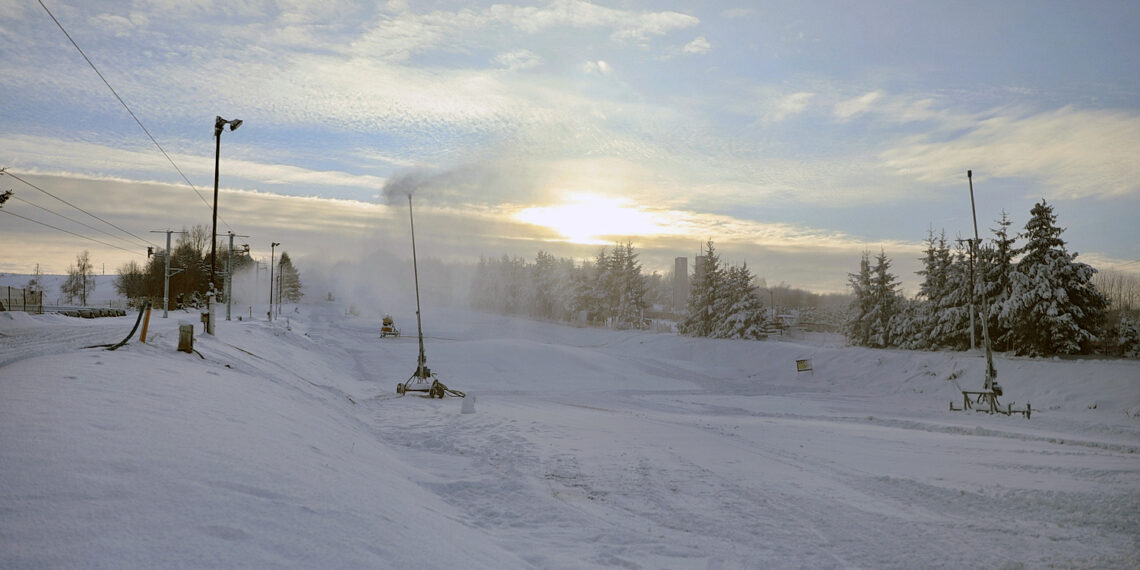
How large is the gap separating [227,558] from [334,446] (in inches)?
226

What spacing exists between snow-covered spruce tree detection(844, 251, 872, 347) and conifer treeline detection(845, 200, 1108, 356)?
11cm

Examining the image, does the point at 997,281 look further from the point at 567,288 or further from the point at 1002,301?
the point at 567,288

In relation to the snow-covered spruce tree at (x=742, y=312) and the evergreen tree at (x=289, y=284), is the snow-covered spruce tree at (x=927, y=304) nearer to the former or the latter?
the snow-covered spruce tree at (x=742, y=312)

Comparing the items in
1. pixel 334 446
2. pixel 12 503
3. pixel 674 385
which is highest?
pixel 12 503

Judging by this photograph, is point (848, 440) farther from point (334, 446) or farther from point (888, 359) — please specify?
point (888, 359)

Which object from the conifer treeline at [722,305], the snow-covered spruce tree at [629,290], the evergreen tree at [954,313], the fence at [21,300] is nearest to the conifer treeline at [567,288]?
the snow-covered spruce tree at [629,290]

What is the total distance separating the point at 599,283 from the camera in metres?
93.8

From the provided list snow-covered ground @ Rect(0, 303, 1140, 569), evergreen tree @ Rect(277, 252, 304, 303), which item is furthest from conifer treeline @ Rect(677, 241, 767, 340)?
evergreen tree @ Rect(277, 252, 304, 303)

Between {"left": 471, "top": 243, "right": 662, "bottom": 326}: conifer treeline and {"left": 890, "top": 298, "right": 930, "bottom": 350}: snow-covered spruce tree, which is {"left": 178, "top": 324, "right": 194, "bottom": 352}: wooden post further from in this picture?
{"left": 471, "top": 243, "right": 662, "bottom": 326}: conifer treeline

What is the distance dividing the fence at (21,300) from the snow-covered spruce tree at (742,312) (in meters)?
52.7

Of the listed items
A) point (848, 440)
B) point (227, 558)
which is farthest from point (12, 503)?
point (848, 440)

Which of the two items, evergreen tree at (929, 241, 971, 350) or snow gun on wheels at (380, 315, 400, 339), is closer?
evergreen tree at (929, 241, 971, 350)

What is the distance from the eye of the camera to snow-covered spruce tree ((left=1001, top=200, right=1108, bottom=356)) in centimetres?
3372

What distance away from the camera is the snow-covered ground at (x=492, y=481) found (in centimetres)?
505
